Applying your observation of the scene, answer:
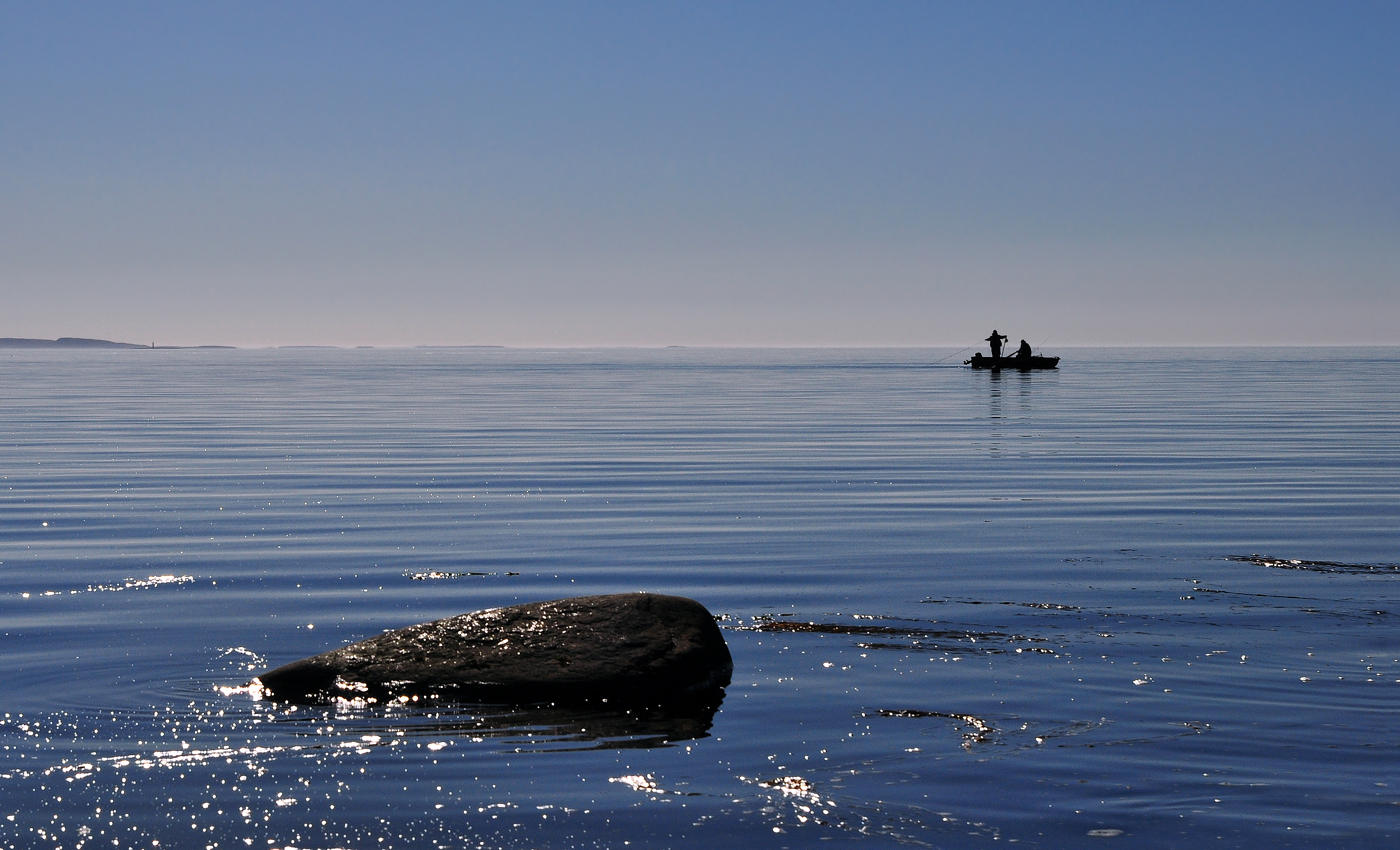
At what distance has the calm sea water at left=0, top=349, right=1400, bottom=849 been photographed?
6645 mm

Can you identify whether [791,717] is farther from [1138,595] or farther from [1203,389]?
[1203,389]

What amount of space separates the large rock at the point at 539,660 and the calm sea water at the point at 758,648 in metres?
0.34

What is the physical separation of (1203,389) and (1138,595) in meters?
64.6

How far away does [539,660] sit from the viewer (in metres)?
9.06

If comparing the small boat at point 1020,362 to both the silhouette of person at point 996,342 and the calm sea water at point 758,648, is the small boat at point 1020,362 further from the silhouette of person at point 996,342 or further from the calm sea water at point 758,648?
the calm sea water at point 758,648

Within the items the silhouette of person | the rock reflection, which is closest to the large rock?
the rock reflection

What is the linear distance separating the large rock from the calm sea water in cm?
34

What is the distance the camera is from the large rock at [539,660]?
8.87 metres

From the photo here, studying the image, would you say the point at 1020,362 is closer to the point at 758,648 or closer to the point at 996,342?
the point at 996,342

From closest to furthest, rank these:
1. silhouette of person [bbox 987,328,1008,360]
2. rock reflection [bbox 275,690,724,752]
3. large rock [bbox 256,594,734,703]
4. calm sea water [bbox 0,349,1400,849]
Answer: calm sea water [bbox 0,349,1400,849] < rock reflection [bbox 275,690,724,752] < large rock [bbox 256,594,734,703] < silhouette of person [bbox 987,328,1008,360]

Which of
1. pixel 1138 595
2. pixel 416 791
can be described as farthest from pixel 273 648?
pixel 1138 595

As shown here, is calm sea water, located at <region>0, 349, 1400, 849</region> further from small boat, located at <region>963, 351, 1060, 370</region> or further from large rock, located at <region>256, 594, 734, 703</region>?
small boat, located at <region>963, 351, 1060, 370</region>

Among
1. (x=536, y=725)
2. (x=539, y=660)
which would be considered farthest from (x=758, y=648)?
(x=536, y=725)

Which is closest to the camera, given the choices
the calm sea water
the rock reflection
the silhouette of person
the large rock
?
the calm sea water
